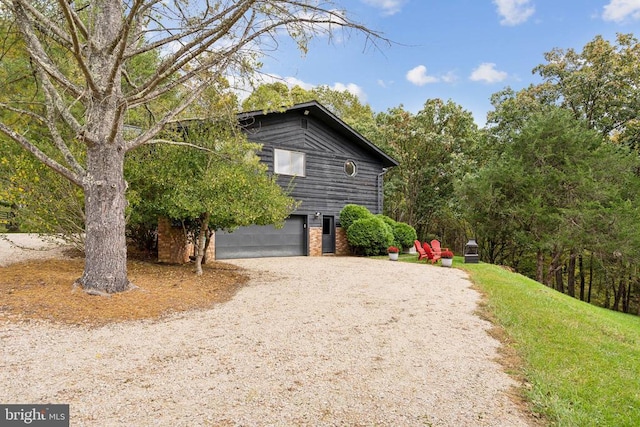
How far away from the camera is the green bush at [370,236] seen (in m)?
14.6

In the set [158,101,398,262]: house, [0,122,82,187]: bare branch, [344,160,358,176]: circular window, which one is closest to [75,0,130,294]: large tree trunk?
[0,122,82,187]: bare branch

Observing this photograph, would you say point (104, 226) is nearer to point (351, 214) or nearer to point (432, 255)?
point (432, 255)

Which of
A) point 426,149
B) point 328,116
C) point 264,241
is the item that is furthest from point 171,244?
point 426,149

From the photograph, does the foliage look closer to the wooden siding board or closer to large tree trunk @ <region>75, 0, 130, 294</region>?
the wooden siding board

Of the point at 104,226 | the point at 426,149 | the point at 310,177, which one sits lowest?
the point at 104,226

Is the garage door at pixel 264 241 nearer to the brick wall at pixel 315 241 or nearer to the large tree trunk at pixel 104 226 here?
the brick wall at pixel 315 241

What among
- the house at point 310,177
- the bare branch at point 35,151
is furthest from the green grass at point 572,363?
the house at point 310,177

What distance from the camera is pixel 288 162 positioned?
565 inches

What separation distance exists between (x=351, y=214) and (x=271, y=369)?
478 inches

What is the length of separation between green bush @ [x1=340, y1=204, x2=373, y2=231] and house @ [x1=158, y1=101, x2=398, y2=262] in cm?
30

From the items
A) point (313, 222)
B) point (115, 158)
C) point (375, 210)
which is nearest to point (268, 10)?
point (115, 158)

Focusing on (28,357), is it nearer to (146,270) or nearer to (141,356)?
(141,356)

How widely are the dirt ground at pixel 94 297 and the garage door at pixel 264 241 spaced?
4.57 metres

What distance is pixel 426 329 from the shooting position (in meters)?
4.86
